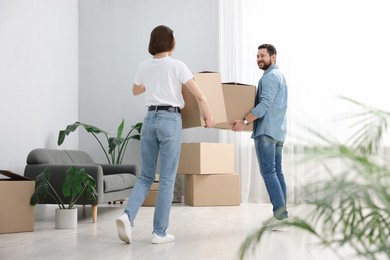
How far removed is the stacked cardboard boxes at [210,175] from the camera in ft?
21.9

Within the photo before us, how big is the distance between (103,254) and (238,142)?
4306 millimetres

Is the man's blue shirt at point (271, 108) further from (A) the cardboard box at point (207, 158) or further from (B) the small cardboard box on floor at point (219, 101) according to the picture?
(A) the cardboard box at point (207, 158)

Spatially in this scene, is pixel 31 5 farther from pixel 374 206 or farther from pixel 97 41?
pixel 374 206

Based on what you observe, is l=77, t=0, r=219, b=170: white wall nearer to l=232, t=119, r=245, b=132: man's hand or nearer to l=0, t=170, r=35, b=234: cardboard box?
l=0, t=170, r=35, b=234: cardboard box

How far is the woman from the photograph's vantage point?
3383 mm

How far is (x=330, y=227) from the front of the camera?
2.85 feet

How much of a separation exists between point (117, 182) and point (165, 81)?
2.21m

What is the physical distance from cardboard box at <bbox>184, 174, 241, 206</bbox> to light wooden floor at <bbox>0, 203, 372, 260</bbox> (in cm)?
119

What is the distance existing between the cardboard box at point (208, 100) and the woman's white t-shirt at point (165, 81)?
0.47 ft

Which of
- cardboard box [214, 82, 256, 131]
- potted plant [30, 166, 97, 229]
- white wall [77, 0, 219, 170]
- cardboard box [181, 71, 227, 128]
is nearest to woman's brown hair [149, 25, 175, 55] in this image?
cardboard box [181, 71, 227, 128]

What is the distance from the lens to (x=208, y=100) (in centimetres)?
377

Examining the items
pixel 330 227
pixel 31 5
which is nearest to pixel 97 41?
pixel 31 5

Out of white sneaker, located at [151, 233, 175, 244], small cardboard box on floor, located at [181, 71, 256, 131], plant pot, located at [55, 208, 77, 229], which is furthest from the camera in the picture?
plant pot, located at [55, 208, 77, 229]

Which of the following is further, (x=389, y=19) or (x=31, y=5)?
(x=389, y=19)
